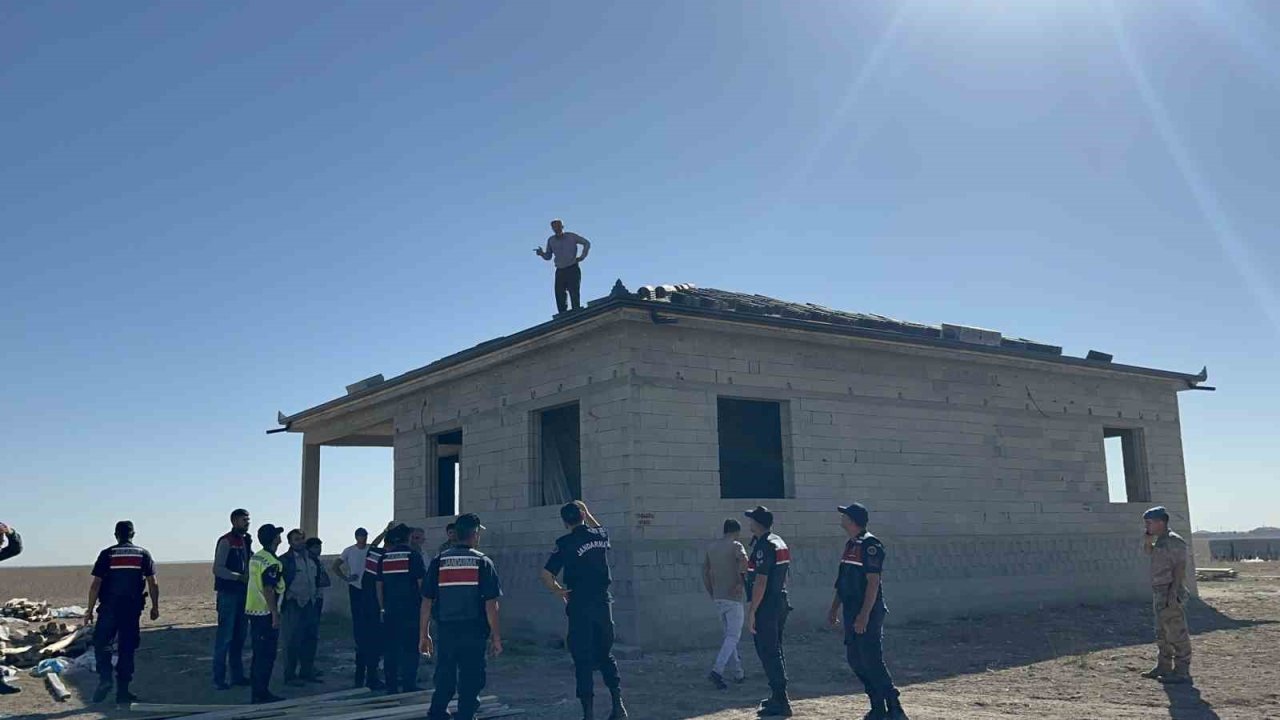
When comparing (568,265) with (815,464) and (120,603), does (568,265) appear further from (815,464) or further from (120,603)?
(120,603)

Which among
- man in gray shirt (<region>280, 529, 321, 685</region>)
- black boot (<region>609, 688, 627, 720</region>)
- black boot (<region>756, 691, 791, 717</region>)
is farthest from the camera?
man in gray shirt (<region>280, 529, 321, 685</region>)

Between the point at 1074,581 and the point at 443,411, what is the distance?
11.1 meters

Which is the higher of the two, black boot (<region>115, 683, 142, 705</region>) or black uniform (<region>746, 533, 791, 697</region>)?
black uniform (<region>746, 533, 791, 697</region>)

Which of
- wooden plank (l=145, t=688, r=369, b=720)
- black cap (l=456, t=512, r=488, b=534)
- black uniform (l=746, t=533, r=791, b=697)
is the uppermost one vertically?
black cap (l=456, t=512, r=488, b=534)

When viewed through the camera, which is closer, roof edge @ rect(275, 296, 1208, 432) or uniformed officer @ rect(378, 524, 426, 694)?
uniformed officer @ rect(378, 524, 426, 694)

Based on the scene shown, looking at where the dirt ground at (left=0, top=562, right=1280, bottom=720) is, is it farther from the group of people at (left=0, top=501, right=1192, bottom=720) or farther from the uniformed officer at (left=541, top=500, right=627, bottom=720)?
the uniformed officer at (left=541, top=500, right=627, bottom=720)

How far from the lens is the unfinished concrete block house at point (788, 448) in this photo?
43.6 feet

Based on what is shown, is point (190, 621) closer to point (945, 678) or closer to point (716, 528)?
point (716, 528)

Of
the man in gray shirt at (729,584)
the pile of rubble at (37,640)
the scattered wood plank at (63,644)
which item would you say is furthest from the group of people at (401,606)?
the scattered wood plank at (63,644)

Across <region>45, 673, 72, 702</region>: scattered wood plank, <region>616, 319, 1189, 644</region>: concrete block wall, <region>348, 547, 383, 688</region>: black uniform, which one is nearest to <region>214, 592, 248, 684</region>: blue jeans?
<region>348, 547, 383, 688</region>: black uniform

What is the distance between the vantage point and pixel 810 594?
14.3 meters

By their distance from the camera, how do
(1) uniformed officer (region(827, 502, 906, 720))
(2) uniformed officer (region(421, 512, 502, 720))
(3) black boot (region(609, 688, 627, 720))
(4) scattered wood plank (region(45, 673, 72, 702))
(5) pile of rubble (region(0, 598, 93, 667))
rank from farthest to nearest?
(5) pile of rubble (region(0, 598, 93, 667)), (4) scattered wood plank (region(45, 673, 72, 702)), (3) black boot (region(609, 688, 627, 720)), (1) uniformed officer (region(827, 502, 906, 720)), (2) uniformed officer (region(421, 512, 502, 720))

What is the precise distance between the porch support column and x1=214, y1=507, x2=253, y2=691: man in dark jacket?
11.8 metres

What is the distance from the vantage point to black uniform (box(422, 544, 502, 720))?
7.36 m
